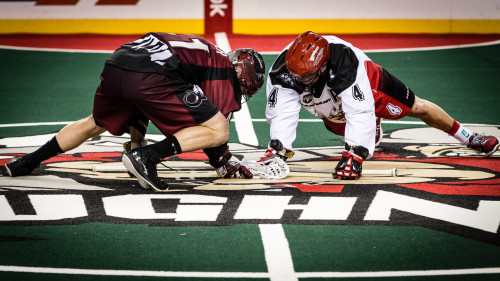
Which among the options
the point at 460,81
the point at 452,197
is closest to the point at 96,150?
the point at 452,197

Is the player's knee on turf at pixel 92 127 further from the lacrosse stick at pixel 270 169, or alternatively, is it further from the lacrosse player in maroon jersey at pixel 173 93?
the lacrosse stick at pixel 270 169

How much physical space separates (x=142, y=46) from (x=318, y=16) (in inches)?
365

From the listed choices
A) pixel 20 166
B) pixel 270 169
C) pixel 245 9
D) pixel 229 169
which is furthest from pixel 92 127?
pixel 245 9

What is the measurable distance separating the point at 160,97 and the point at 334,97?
1448 mm

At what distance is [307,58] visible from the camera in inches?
210

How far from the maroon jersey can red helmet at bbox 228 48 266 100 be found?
57 millimetres

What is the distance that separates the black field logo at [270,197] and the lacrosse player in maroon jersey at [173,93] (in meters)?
0.30

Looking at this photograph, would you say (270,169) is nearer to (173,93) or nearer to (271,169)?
(271,169)

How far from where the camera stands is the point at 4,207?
4.66m

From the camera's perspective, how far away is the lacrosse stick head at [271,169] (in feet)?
18.2

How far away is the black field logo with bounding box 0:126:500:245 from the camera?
14.6 feet

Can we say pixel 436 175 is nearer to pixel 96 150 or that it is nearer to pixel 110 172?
pixel 110 172

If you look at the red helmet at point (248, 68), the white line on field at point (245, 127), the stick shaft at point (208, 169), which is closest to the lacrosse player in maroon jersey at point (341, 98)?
the stick shaft at point (208, 169)

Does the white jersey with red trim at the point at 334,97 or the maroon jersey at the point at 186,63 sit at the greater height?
the maroon jersey at the point at 186,63
